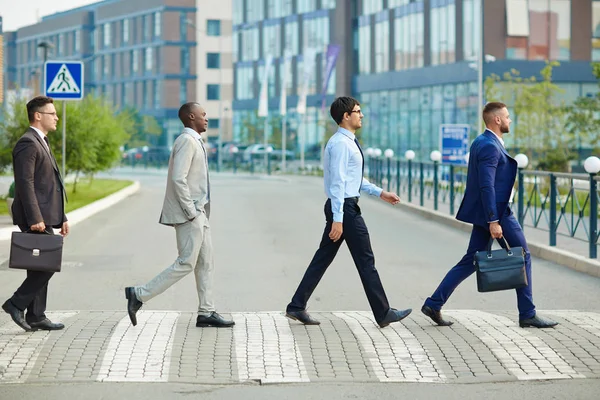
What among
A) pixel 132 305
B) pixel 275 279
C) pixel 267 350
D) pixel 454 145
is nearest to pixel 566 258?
pixel 275 279

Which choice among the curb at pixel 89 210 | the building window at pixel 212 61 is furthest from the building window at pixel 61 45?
the curb at pixel 89 210

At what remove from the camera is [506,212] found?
9125mm

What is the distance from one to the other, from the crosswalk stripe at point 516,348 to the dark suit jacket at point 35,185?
318 cm

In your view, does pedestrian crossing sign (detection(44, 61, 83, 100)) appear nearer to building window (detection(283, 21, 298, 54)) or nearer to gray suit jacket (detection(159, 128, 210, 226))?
gray suit jacket (detection(159, 128, 210, 226))

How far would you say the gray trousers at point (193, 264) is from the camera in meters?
8.81

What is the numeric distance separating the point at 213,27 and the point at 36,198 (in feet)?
347

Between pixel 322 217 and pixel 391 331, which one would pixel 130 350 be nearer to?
pixel 391 331

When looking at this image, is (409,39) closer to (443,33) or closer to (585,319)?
(443,33)

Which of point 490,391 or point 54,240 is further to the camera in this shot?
point 54,240

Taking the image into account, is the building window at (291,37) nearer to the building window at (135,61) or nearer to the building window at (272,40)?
the building window at (272,40)

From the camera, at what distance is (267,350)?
26.2 ft

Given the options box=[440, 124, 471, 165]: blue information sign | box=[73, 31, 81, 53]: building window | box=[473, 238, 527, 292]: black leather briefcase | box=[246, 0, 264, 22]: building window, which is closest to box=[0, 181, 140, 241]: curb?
box=[440, 124, 471, 165]: blue information sign

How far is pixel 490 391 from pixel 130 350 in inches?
95.9

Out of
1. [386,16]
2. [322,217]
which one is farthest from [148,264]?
[386,16]
